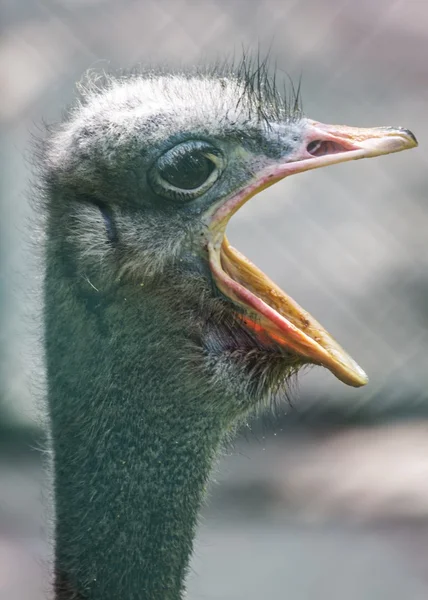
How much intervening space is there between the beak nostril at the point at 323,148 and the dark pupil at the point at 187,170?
0.47ft

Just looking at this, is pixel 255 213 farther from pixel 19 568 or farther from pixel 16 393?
pixel 19 568

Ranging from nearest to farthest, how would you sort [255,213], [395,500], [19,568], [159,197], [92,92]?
[159,197] → [92,92] → [19,568] → [395,500] → [255,213]

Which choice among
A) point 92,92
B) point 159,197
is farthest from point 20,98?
point 159,197

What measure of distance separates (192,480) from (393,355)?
7.17ft

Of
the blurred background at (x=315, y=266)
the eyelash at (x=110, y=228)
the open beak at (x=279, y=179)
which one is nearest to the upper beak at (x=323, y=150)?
the open beak at (x=279, y=179)

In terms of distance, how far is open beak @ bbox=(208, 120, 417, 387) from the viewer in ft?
5.17

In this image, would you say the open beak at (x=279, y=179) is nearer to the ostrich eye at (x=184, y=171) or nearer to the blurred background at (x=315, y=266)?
the ostrich eye at (x=184, y=171)

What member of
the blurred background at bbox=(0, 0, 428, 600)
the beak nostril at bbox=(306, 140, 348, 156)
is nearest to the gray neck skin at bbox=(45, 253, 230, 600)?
the beak nostril at bbox=(306, 140, 348, 156)

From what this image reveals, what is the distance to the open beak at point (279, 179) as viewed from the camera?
5.17ft

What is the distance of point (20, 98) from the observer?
352 centimetres

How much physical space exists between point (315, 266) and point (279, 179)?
6.84 ft

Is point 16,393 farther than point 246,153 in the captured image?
Yes

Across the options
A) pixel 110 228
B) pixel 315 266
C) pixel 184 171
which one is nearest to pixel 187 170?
pixel 184 171

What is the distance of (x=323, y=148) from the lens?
1.64 m
